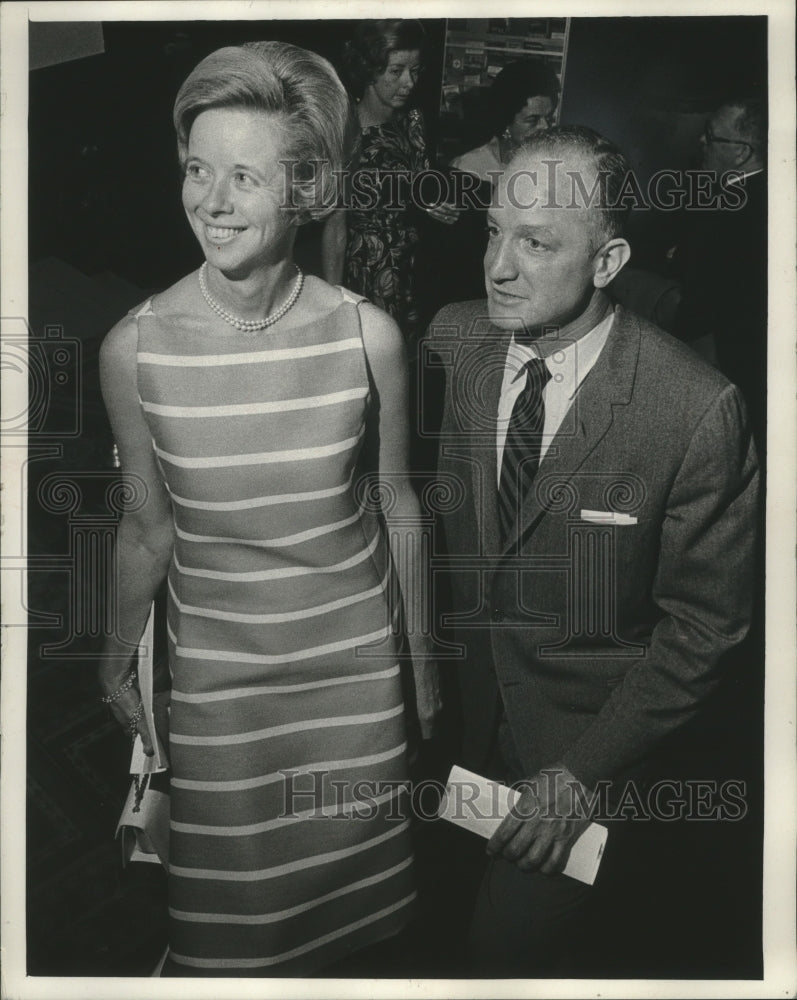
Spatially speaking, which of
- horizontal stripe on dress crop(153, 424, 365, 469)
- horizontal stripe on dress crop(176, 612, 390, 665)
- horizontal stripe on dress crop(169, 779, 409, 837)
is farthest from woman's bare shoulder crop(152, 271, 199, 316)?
horizontal stripe on dress crop(169, 779, 409, 837)

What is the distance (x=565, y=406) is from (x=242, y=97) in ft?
3.08

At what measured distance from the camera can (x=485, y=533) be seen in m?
2.33

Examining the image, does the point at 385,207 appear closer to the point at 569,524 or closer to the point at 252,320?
the point at 252,320

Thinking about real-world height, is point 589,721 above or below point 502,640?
below

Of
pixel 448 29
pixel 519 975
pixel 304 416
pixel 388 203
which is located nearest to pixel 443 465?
pixel 304 416

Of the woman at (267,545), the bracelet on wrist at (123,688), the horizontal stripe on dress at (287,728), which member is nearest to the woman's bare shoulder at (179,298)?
the woman at (267,545)

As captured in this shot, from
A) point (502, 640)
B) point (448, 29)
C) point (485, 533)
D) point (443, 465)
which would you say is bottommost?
point (502, 640)

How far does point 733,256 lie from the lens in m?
2.38

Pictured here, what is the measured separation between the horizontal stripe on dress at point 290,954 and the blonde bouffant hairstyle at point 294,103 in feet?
5.10

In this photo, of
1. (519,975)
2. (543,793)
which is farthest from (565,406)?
(519,975)

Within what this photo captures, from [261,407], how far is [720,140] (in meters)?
1.17

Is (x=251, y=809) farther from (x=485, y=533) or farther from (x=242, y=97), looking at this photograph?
(x=242, y=97)

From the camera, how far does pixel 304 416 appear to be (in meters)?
2.27

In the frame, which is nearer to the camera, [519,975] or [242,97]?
[242,97]
